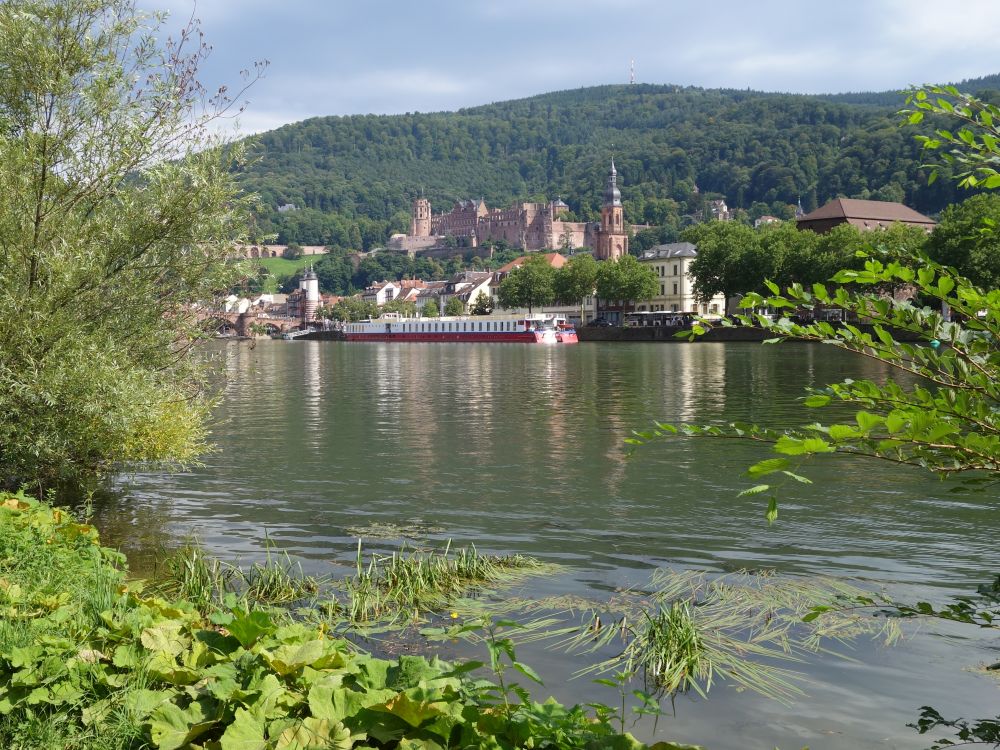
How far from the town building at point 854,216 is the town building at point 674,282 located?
52.0 feet

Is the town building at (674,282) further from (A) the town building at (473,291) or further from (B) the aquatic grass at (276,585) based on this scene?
(B) the aquatic grass at (276,585)

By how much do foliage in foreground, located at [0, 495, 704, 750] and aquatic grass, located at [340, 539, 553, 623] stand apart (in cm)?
276

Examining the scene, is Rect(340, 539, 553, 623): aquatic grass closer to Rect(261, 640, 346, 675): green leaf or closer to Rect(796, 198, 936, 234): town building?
Rect(261, 640, 346, 675): green leaf

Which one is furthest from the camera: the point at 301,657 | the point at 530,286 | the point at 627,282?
the point at 530,286

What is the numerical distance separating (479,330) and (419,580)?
391 ft

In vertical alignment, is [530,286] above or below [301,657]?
above

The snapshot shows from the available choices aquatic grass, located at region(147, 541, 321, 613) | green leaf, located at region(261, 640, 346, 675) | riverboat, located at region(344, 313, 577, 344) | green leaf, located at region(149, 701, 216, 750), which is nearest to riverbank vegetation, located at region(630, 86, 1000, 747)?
green leaf, located at region(261, 640, 346, 675)

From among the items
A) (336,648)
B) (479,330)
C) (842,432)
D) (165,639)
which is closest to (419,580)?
(336,648)

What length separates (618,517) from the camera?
14.1 meters

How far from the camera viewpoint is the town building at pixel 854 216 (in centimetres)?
12375

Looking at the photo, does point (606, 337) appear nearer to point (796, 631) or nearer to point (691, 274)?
point (691, 274)

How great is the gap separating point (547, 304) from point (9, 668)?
14511 centimetres

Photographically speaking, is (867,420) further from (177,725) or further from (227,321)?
(227,321)

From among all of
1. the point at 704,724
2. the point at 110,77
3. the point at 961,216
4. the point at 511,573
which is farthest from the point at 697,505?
the point at 961,216
